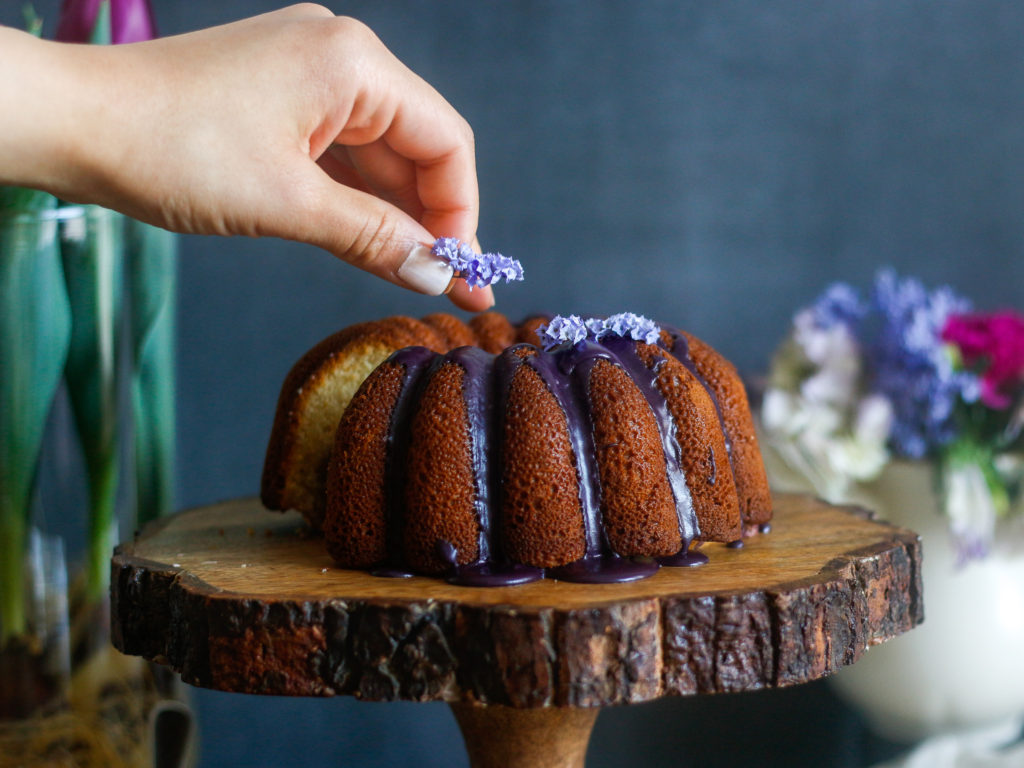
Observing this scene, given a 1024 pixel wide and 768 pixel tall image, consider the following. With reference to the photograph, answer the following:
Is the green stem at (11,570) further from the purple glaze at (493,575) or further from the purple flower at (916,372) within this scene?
the purple flower at (916,372)

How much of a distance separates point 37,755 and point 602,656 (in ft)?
3.42

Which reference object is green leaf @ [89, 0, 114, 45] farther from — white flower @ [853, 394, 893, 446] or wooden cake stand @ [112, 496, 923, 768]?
white flower @ [853, 394, 893, 446]

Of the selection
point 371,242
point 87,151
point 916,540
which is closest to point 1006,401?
point 916,540

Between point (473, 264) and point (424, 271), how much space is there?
63 mm

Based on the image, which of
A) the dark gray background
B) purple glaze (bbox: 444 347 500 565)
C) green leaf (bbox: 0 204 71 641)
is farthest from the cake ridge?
the dark gray background

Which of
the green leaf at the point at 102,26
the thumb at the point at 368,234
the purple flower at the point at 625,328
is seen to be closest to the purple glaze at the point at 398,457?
the thumb at the point at 368,234

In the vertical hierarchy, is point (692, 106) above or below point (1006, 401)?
above

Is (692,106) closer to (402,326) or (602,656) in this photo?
(402,326)

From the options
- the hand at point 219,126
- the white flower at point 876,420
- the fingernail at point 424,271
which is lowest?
the white flower at point 876,420

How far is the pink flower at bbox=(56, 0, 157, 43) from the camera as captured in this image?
163 cm

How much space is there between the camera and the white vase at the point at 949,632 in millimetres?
1776

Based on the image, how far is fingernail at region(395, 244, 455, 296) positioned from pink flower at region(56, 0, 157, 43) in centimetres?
78

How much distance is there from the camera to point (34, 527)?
1610 mm

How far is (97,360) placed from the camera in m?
1.63
